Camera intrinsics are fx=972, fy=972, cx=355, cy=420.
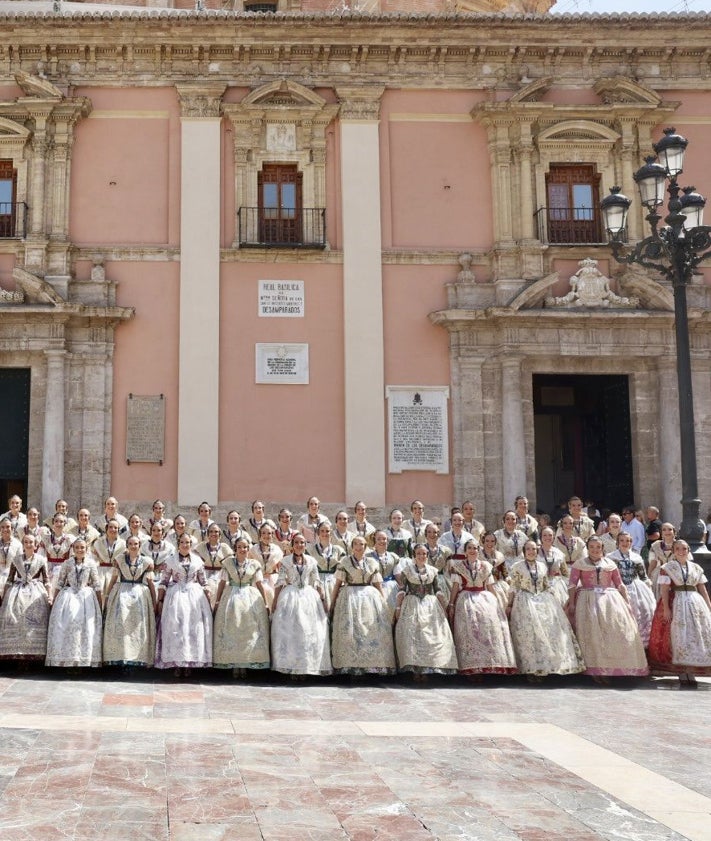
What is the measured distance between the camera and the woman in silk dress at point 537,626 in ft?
29.5

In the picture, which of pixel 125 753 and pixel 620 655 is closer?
pixel 125 753

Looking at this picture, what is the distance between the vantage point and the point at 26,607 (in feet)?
29.6

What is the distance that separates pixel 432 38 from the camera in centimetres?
1675

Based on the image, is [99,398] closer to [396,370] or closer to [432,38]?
[396,370]

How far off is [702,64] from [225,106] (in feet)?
27.7

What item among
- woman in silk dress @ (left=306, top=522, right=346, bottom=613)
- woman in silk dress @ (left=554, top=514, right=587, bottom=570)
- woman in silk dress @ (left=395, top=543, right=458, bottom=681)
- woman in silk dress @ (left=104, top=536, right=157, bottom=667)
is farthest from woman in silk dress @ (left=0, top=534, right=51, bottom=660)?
woman in silk dress @ (left=554, top=514, right=587, bottom=570)

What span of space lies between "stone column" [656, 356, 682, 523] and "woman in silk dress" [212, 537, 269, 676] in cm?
921

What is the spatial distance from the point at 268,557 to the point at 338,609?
0.94 m

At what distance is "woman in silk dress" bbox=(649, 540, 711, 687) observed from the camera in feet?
30.0

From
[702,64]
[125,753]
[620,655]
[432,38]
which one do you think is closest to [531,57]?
[432,38]

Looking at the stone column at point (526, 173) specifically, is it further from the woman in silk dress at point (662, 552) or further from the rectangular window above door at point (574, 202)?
the woman in silk dress at point (662, 552)

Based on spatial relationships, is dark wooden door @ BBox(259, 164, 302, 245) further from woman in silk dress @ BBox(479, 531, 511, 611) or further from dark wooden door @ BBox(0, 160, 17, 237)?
woman in silk dress @ BBox(479, 531, 511, 611)

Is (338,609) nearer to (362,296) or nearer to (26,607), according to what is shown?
(26,607)

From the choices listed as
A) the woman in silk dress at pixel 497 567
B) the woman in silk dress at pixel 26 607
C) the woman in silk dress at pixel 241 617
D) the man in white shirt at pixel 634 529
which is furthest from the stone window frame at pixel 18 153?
the man in white shirt at pixel 634 529
